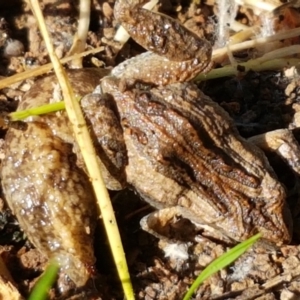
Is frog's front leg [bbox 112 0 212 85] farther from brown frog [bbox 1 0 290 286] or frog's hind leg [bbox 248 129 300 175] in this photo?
frog's hind leg [bbox 248 129 300 175]

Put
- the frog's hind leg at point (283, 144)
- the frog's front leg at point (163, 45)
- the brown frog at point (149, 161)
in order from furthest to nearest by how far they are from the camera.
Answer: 1. the frog's hind leg at point (283, 144)
2. the frog's front leg at point (163, 45)
3. the brown frog at point (149, 161)

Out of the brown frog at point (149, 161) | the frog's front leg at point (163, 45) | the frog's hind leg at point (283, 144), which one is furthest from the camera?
the frog's hind leg at point (283, 144)

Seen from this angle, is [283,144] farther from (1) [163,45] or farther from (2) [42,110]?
(2) [42,110]

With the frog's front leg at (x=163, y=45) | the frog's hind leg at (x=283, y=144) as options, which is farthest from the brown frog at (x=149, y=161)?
the frog's hind leg at (x=283, y=144)

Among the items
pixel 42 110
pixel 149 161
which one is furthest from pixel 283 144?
pixel 42 110

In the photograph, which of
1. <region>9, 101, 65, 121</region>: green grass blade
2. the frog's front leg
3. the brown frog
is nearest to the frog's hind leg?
the brown frog

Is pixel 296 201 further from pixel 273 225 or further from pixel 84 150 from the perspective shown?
pixel 84 150

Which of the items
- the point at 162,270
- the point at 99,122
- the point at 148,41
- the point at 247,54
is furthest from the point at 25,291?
the point at 247,54

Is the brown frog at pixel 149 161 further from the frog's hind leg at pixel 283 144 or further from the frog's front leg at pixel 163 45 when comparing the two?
the frog's hind leg at pixel 283 144
